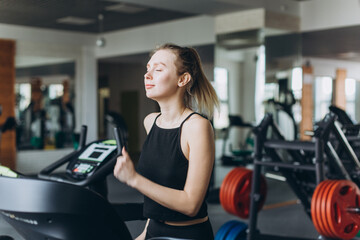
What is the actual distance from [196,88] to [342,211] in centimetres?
197

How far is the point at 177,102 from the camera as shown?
4.94 ft

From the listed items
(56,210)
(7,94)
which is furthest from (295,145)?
(56,210)

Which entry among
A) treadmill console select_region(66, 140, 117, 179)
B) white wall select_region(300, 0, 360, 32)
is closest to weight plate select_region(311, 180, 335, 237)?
treadmill console select_region(66, 140, 117, 179)

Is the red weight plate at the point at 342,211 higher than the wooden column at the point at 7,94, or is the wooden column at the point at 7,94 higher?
the wooden column at the point at 7,94

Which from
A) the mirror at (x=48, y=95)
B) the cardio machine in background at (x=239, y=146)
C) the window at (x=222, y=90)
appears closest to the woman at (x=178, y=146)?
the mirror at (x=48, y=95)

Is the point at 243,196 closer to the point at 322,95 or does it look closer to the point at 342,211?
the point at 342,211

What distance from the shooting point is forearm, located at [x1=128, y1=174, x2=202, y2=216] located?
4.19 feet

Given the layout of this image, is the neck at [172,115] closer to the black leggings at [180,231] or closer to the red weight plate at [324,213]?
the black leggings at [180,231]

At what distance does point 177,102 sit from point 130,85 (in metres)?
11.2

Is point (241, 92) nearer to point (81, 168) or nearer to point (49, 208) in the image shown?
point (81, 168)

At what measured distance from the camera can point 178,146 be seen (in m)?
1.43

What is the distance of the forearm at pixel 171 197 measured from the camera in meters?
1.28

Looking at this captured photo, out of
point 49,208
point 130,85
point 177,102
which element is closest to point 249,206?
point 177,102

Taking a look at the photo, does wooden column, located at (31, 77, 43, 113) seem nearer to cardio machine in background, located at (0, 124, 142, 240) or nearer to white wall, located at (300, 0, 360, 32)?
white wall, located at (300, 0, 360, 32)
